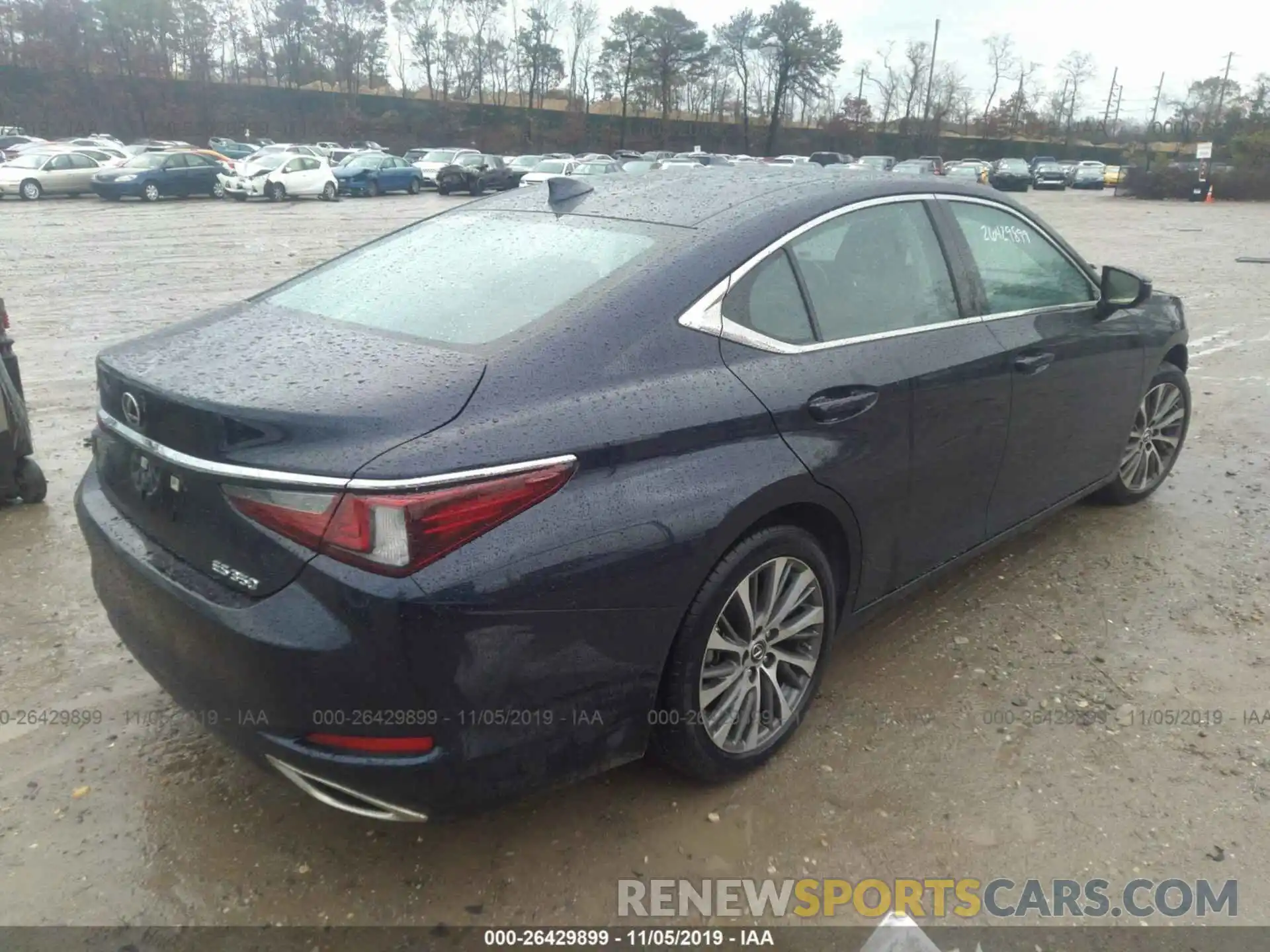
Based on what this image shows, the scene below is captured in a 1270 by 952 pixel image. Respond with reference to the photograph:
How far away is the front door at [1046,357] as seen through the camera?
3.56 meters

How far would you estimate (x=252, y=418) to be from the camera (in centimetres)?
211

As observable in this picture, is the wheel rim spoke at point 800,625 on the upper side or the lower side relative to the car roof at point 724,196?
lower

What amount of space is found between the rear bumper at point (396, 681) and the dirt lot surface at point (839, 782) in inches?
15.1

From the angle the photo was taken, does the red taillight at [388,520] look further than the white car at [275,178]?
No

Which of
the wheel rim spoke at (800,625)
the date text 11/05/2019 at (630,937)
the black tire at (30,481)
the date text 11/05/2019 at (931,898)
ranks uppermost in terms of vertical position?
the wheel rim spoke at (800,625)

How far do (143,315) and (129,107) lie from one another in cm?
5644

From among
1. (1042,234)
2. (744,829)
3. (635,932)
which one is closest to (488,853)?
(635,932)

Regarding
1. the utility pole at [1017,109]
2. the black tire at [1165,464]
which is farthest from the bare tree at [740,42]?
the black tire at [1165,464]

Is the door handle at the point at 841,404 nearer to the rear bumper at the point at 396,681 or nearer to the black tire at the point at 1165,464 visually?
the rear bumper at the point at 396,681

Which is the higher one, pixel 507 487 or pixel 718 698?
pixel 507 487

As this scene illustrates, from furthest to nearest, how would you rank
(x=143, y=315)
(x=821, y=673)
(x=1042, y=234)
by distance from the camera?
1. (x=143, y=315)
2. (x=1042, y=234)
3. (x=821, y=673)

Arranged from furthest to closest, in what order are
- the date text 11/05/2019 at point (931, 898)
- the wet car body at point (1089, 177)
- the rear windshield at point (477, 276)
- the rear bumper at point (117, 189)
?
the wet car body at point (1089, 177) < the rear bumper at point (117, 189) < the rear windshield at point (477, 276) < the date text 11/05/2019 at point (931, 898)

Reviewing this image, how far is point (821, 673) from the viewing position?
304 centimetres

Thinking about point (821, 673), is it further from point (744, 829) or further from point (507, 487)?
point (507, 487)
